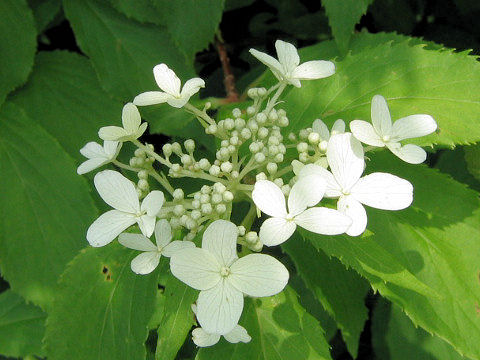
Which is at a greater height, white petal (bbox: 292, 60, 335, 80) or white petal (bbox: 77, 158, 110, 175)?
white petal (bbox: 292, 60, 335, 80)

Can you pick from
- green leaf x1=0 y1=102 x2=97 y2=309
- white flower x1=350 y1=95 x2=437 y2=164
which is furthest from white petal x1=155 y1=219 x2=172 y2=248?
green leaf x1=0 y1=102 x2=97 y2=309

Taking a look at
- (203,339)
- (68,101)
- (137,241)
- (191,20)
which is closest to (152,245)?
(137,241)

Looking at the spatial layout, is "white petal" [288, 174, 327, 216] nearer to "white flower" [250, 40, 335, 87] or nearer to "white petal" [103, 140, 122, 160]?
"white flower" [250, 40, 335, 87]

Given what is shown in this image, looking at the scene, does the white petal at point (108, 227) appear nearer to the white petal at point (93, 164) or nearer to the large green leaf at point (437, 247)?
the white petal at point (93, 164)

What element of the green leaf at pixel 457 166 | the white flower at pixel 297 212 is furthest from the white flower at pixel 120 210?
the green leaf at pixel 457 166

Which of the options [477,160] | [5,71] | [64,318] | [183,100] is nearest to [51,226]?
[64,318]

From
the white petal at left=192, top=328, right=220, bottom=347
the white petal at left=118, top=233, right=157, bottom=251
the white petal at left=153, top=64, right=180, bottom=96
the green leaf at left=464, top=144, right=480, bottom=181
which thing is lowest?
the white petal at left=192, top=328, right=220, bottom=347
